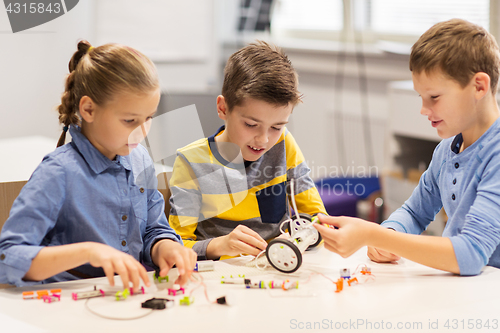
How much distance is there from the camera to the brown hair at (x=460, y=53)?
91 centimetres

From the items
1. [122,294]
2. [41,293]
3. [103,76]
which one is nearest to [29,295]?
[41,293]

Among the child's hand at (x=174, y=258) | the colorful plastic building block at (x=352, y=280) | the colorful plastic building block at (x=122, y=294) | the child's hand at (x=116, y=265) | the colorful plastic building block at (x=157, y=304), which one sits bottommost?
the colorful plastic building block at (x=352, y=280)

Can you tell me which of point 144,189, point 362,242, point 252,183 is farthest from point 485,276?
point 144,189

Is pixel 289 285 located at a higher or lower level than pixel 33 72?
lower

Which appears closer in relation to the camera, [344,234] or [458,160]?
[344,234]

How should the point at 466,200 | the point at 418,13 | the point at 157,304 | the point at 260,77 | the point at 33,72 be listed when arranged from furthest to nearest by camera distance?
the point at 418,13, the point at 33,72, the point at 260,77, the point at 466,200, the point at 157,304

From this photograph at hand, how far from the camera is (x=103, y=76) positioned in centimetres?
85

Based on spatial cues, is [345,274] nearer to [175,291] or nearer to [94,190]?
[175,291]

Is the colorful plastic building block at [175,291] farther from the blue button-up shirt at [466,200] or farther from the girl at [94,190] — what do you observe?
the blue button-up shirt at [466,200]

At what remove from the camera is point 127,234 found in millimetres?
921

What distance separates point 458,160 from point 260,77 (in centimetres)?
45

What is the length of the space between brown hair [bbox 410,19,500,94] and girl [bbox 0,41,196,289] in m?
0.53

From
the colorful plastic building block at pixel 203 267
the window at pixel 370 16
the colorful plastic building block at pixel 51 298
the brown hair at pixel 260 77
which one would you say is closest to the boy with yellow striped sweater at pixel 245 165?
the brown hair at pixel 260 77

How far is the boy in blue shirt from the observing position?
0.84 m
